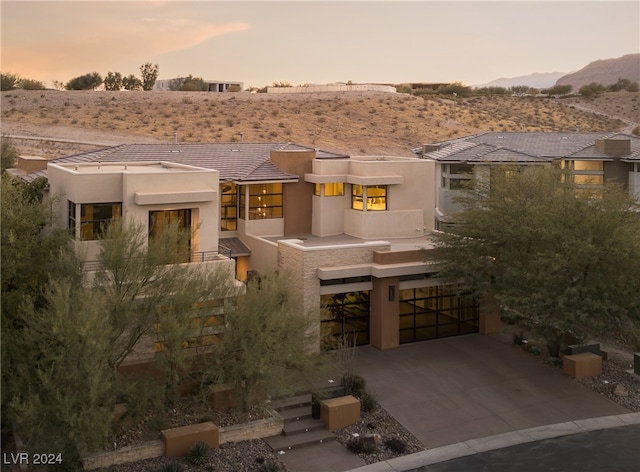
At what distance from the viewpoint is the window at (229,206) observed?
31031 millimetres

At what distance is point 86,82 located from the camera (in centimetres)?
9869

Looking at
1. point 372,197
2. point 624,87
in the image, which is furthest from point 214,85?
point 372,197

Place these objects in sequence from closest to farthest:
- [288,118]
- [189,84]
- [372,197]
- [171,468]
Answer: [171,468]
[372,197]
[288,118]
[189,84]

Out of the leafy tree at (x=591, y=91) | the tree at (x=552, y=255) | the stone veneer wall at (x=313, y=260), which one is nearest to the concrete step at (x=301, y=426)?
the stone veneer wall at (x=313, y=260)

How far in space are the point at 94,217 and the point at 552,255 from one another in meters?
15.9

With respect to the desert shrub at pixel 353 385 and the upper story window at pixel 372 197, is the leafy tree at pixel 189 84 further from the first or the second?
the desert shrub at pixel 353 385

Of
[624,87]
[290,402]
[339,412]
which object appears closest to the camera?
[339,412]

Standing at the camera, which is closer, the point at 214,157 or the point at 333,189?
the point at 333,189

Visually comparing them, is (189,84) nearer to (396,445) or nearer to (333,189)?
(333,189)

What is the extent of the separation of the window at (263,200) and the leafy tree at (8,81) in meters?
66.5

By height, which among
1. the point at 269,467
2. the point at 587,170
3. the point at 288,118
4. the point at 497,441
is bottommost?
the point at 497,441

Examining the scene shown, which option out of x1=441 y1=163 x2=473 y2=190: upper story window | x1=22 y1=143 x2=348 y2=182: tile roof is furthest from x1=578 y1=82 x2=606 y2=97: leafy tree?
x1=22 y1=143 x2=348 y2=182: tile roof

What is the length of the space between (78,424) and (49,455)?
74.7 inches

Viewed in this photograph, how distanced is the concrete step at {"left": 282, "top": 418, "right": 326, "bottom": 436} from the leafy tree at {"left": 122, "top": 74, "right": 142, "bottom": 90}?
293 ft
